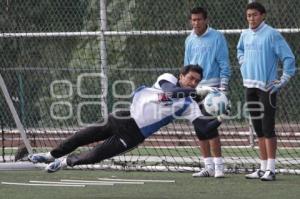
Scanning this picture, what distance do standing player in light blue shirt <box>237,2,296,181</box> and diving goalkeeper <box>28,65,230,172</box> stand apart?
1200mm

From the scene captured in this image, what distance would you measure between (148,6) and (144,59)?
129 cm

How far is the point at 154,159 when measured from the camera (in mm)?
13328

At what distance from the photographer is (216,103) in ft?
32.8

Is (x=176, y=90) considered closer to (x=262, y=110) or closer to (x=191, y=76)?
(x=191, y=76)

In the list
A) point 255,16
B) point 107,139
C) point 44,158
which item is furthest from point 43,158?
point 255,16

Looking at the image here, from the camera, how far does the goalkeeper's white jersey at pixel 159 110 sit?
9727mm

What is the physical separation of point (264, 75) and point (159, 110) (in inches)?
65.0

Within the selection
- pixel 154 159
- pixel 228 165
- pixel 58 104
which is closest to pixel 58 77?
pixel 58 104

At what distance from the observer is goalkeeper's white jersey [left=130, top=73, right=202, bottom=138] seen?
9.73 metres

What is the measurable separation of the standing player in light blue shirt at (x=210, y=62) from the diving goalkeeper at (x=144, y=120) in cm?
138

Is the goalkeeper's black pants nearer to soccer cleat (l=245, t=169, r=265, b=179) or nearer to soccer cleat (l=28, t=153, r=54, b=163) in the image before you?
soccer cleat (l=28, t=153, r=54, b=163)

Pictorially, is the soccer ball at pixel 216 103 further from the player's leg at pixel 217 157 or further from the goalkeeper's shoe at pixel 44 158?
the goalkeeper's shoe at pixel 44 158

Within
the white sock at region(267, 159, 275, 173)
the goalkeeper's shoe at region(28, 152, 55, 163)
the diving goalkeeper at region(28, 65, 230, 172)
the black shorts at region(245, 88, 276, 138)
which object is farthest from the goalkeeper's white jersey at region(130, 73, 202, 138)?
the white sock at region(267, 159, 275, 173)

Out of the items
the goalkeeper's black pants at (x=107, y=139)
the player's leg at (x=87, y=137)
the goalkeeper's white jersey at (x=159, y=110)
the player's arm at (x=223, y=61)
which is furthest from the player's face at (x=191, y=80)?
the player's arm at (x=223, y=61)
